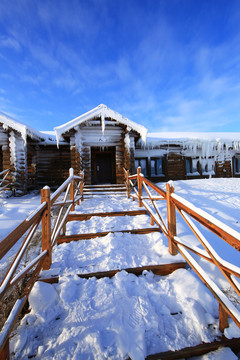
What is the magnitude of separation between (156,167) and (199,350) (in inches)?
452

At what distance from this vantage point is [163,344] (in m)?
1.40

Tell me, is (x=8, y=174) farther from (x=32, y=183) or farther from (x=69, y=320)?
(x=69, y=320)

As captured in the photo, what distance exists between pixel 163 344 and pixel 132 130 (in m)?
8.52

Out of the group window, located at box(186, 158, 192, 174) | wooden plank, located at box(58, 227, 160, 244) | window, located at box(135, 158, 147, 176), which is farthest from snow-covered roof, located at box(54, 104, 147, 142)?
window, located at box(186, 158, 192, 174)

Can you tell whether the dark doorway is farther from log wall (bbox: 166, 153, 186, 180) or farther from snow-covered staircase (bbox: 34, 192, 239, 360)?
snow-covered staircase (bbox: 34, 192, 239, 360)

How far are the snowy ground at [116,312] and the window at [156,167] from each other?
9.94 meters

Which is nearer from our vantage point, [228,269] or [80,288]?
[228,269]

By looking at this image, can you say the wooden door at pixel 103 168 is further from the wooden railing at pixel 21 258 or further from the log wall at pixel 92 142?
the wooden railing at pixel 21 258

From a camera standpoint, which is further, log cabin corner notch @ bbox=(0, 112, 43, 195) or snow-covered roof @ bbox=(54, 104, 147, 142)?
log cabin corner notch @ bbox=(0, 112, 43, 195)

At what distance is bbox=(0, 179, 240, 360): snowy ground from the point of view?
138 cm

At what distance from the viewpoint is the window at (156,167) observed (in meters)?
12.3

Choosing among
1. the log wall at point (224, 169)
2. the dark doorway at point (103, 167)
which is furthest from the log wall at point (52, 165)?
the log wall at point (224, 169)

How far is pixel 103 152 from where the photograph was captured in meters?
11.2

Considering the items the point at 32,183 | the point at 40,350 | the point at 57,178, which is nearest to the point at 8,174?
the point at 32,183
